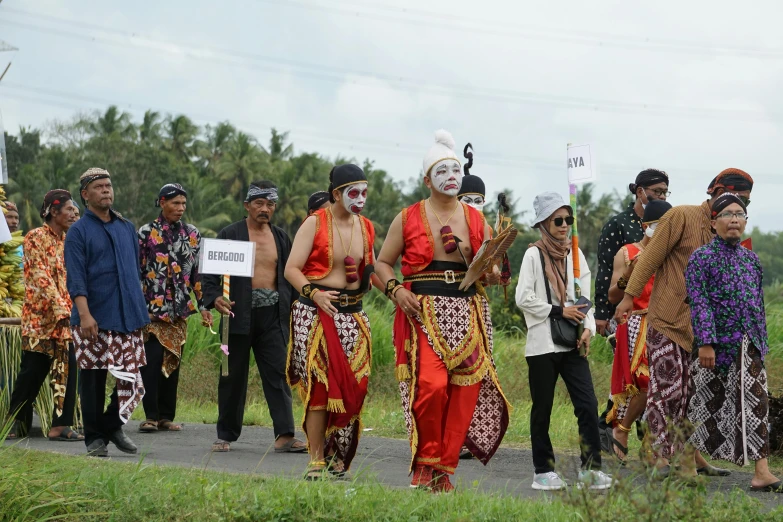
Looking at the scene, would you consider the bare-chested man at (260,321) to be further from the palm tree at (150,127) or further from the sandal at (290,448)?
the palm tree at (150,127)

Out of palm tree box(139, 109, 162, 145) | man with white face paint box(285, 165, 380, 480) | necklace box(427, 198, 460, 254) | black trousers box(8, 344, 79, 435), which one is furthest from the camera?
palm tree box(139, 109, 162, 145)

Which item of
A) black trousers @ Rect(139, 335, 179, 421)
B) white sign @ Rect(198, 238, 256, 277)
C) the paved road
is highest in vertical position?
white sign @ Rect(198, 238, 256, 277)

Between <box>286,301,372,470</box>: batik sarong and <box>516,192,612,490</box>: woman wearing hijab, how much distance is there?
111 cm

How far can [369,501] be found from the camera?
601cm

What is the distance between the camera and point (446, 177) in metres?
7.40

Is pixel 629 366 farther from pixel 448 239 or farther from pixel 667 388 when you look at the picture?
pixel 448 239

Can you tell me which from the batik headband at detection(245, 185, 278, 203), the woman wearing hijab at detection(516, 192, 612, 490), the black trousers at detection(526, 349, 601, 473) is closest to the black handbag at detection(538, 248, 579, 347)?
the woman wearing hijab at detection(516, 192, 612, 490)

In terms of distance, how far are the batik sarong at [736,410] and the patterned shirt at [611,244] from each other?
174cm

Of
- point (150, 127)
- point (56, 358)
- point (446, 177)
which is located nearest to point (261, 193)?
point (56, 358)

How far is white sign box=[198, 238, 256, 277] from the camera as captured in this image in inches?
353

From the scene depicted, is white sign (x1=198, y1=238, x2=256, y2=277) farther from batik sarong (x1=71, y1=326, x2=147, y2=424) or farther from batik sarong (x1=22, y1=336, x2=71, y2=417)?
batik sarong (x1=22, y1=336, x2=71, y2=417)

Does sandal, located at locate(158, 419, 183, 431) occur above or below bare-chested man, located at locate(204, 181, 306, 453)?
below

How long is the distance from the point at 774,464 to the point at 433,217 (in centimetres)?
356

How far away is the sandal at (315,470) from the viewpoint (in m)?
7.03
